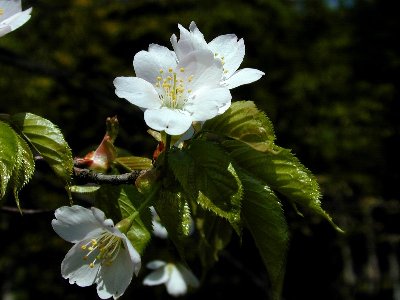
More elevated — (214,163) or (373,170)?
(214,163)

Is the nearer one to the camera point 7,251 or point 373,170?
point 7,251

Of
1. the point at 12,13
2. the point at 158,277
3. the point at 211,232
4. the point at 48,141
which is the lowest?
the point at 158,277

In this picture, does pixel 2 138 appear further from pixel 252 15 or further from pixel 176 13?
pixel 252 15

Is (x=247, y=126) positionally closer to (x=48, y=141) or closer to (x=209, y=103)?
(x=209, y=103)

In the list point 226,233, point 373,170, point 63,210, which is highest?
point 63,210

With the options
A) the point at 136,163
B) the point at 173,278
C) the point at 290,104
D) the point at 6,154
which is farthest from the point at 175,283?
the point at 290,104

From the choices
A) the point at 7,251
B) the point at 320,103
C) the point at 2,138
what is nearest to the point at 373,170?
the point at 320,103

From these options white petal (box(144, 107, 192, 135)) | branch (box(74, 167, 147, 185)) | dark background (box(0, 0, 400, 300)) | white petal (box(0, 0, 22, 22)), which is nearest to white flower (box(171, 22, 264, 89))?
white petal (box(144, 107, 192, 135))

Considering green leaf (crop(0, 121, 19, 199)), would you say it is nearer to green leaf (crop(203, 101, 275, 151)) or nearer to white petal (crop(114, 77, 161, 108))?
white petal (crop(114, 77, 161, 108))
